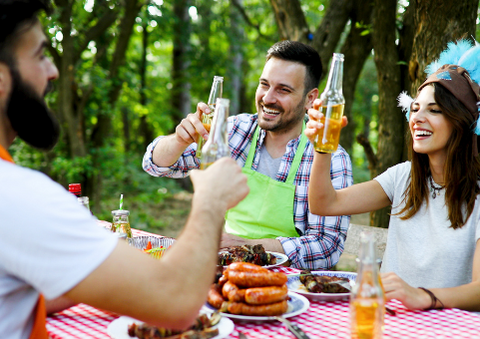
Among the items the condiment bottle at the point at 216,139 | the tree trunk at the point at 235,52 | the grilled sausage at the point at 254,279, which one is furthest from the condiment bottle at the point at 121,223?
the tree trunk at the point at 235,52

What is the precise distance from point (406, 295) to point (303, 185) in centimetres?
135

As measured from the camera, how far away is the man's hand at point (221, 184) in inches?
50.8

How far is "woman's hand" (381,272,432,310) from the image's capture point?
177cm

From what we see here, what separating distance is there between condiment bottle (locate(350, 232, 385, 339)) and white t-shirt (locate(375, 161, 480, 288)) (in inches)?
46.3

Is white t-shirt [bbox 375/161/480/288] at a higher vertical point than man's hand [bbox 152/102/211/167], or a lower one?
lower

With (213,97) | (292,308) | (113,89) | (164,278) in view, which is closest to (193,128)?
(213,97)

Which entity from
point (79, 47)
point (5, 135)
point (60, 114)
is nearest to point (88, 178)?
point (60, 114)

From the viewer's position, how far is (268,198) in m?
3.04

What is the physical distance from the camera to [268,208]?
119 inches

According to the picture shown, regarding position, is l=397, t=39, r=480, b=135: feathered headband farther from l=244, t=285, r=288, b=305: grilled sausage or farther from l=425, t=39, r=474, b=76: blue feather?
l=244, t=285, r=288, b=305: grilled sausage

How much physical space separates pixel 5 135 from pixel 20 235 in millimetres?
414

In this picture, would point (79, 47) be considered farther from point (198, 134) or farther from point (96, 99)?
point (198, 134)

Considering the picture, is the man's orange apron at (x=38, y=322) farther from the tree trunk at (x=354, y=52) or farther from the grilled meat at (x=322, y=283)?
the tree trunk at (x=354, y=52)

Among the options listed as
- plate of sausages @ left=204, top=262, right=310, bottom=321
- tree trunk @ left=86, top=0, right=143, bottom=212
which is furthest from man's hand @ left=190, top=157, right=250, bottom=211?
tree trunk @ left=86, top=0, right=143, bottom=212
